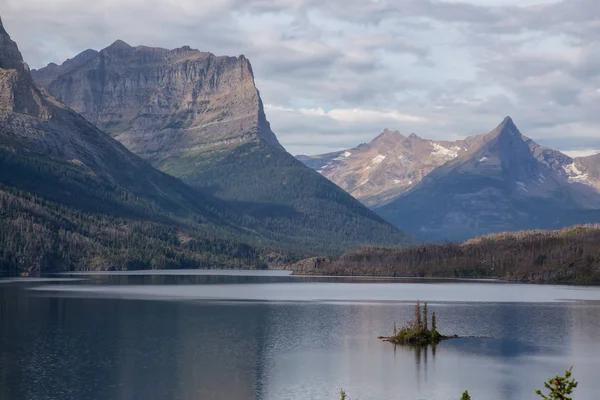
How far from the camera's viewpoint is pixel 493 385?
10019 centimetres

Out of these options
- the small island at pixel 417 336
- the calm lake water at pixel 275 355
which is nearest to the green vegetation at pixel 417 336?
the small island at pixel 417 336

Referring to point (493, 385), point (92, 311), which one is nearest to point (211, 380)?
point (493, 385)

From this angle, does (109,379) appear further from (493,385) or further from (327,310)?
(327,310)

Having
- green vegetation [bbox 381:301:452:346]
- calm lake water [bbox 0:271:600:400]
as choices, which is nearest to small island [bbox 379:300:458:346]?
green vegetation [bbox 381:301:452:346]

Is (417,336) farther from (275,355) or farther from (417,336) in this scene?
(275,355)

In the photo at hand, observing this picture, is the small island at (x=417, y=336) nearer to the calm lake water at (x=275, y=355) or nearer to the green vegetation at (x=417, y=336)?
the green vegetation at (x=417, y=336)

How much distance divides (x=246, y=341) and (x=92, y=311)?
50796mm

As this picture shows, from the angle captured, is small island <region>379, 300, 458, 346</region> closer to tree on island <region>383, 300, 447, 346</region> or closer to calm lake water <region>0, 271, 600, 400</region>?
tree on island <region>383, 300, 447, 346</region>

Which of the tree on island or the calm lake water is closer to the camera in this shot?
the calm lake water

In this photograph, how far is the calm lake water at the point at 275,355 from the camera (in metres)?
96.4

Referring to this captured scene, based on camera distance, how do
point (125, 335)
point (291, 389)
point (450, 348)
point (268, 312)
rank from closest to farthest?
point (291, 389) < point (450, 348) < point (125, 335) < point (268, 312)

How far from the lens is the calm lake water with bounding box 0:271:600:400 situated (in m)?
96.4

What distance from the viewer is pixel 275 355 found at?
120750 millimetres

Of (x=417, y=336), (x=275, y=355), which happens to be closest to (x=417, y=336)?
(x=417, y=336)
